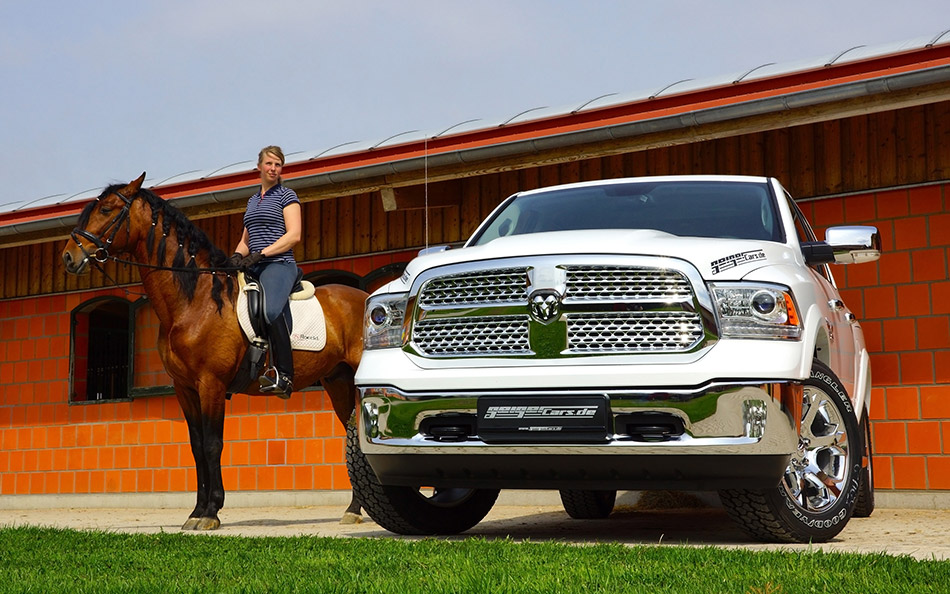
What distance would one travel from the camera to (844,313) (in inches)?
276

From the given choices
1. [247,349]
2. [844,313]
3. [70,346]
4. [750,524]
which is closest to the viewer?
[750,524]

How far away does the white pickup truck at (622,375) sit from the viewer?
518cm

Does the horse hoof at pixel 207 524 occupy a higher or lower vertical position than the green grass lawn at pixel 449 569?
lower

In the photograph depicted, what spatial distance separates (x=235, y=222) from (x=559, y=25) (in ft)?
35.9

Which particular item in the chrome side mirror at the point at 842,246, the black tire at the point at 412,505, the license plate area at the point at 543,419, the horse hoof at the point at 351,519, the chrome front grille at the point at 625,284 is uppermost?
the chrome side mirror at the point at 842,246

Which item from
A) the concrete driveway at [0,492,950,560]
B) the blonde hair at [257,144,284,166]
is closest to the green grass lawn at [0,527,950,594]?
the concrete driveway at [0,492,950,560]

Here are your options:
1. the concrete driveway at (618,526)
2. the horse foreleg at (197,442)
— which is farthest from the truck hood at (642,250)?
the horse foreleg at (197,442)

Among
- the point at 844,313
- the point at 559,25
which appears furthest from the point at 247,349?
the point at 559,25

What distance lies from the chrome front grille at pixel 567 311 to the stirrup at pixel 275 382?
10.1 feet

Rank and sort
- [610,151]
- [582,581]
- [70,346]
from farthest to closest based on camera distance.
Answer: [70,346] < [610,151] < [582,581]

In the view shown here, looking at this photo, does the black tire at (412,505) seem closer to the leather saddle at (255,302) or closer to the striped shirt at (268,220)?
the leather saddle at (255,302)

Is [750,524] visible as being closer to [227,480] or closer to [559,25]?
[227,480]

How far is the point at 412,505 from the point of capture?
6.57m

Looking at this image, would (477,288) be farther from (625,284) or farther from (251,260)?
(251,260)
